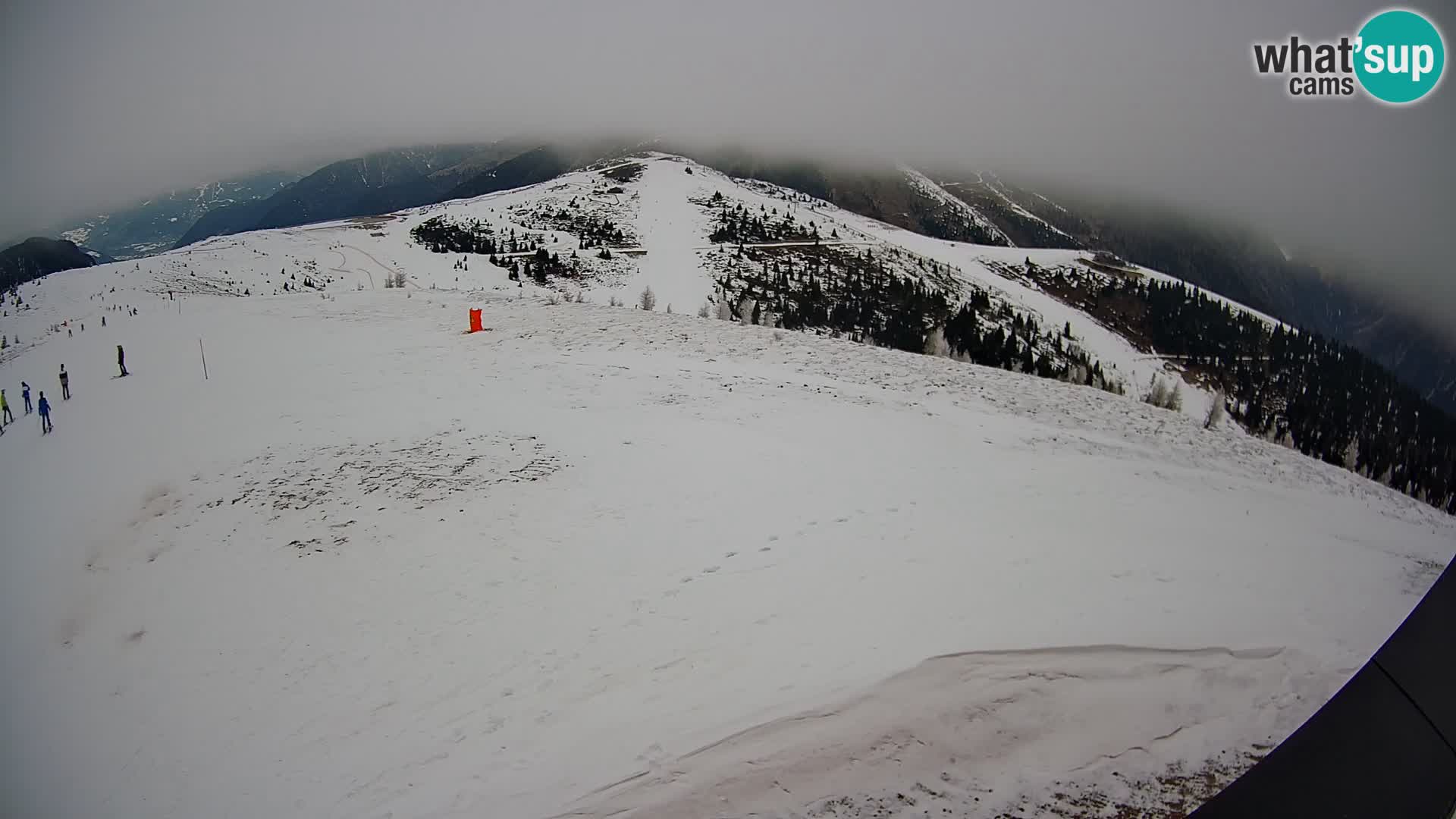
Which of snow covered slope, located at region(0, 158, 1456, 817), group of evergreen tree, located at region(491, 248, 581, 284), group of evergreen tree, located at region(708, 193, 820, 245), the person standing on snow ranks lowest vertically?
snow covered slope, located at region(0, 158, 1456, 817)

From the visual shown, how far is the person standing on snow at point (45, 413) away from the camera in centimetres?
244

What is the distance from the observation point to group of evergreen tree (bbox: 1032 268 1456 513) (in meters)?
2.21

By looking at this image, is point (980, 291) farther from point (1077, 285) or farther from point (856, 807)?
point (856, 807)

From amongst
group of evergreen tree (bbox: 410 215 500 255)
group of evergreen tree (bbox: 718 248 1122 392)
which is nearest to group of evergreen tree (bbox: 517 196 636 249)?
group of evergreen tree (bbox: 410 215 500 255)

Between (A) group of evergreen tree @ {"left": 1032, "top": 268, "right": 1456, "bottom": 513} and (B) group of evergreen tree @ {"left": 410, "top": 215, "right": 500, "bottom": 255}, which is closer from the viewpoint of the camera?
(A) group of evergreen tree @ {"left": 1032, "top": 268, "right": 1456, "bottom": 513}

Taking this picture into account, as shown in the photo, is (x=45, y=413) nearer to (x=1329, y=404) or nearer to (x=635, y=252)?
(x=1329, y=404)

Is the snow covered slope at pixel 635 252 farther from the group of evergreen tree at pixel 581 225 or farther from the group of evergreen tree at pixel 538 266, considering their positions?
the group of evergreen tree at pixel 538 266

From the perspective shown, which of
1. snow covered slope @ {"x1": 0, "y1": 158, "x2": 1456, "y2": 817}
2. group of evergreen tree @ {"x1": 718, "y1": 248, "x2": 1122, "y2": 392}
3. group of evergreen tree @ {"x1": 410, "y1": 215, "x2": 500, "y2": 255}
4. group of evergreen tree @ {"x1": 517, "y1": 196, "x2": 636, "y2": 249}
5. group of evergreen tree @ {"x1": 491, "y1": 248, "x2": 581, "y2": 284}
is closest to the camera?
snow covered slope @ {"x1": 0, "y1": 158, "x2": 1456, "y2": 817}

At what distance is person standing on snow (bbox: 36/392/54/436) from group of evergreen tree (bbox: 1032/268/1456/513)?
4.99 m

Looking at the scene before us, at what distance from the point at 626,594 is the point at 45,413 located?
11.1 ft

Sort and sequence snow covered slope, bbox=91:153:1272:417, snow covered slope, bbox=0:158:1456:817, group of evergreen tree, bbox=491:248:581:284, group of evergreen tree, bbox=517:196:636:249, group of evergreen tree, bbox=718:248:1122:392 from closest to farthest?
snow covered slope, bbox=0:158:1456:817, group of evergreen tree, bbox=718:248:1122:392, snow covered slope, bbox=91:153:1272:417, group of evergreen tree, bbox=491:248:581:284, group of evergreen tree, bbox=517:196:636:249

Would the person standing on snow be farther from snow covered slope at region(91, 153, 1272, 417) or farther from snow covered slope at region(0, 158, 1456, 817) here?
snow covered slope at region(91, 153, 1272, 417)

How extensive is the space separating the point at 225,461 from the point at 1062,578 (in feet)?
27.6

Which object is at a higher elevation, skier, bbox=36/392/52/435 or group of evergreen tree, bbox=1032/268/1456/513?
skier, bbox=36/392/52/435
